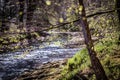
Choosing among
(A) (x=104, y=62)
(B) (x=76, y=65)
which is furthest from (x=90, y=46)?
(B) (x=76, y=65)

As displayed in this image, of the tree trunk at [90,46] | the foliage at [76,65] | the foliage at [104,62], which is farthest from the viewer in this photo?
the foliage at [76,65]

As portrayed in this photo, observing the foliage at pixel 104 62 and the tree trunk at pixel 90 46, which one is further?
the foliage at pixel 104 62

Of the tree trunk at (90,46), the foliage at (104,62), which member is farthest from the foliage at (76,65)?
the tree trunk at (90,46)

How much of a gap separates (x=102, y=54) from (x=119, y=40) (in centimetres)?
73

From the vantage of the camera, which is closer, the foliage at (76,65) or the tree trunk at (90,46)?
the tree trunk at (90,46)

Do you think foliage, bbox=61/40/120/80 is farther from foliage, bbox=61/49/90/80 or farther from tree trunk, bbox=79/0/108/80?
tree trunk, bbox=79/0/108/80

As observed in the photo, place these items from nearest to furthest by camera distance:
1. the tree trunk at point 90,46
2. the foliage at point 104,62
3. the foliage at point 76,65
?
the tree trunk at point 90,46 → the foliage at point 104,62 → the foliage at point 76,65

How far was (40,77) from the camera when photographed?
10344 millimetres

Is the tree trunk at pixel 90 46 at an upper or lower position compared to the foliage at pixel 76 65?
upper

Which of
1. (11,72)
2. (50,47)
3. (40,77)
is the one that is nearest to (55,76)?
(40,77)

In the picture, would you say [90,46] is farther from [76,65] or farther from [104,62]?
[76,65]

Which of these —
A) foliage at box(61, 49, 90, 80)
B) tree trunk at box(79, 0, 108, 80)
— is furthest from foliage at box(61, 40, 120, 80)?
tree trunk at box(79, 0, 108, 80)

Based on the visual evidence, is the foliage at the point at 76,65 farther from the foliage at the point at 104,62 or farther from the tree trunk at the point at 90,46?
the tree trunk at the point at 90,46

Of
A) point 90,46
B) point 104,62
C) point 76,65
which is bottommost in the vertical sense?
point 76,65
